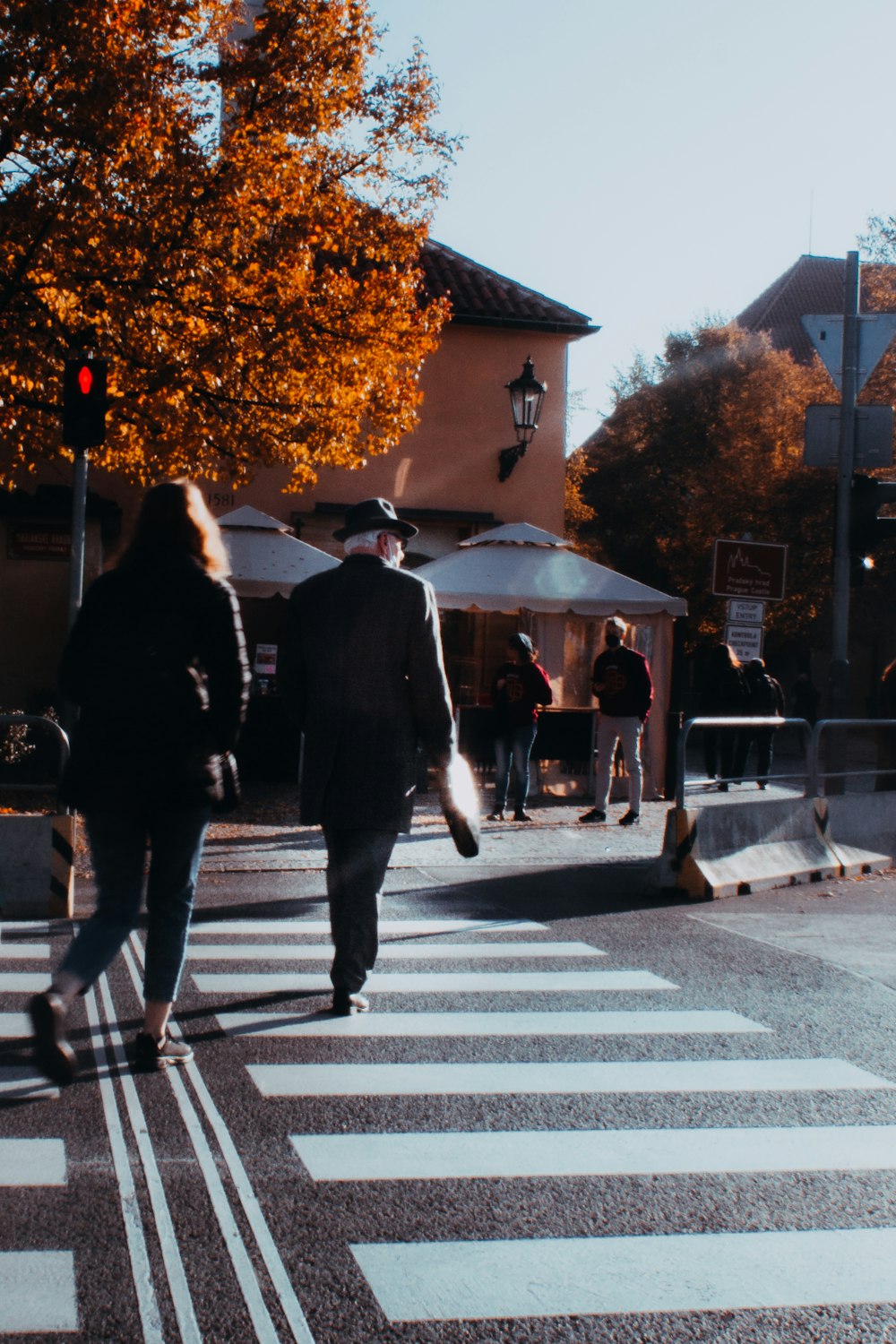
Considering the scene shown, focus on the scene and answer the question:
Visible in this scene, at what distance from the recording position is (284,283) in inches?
583

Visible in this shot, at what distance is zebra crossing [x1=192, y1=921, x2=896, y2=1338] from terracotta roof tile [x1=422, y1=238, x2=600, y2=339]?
1724 cm

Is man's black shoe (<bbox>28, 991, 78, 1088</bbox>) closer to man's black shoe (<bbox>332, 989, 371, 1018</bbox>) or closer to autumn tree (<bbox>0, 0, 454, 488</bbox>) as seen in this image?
man's black shoe (<bbox>332, 989, 371, 1018</bbox>)

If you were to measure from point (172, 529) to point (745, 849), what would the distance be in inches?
265

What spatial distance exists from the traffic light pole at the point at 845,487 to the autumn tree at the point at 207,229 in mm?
4379

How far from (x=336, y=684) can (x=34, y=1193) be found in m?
2.57

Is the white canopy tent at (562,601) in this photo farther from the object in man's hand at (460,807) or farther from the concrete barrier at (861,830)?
the object in man's hand at (460,807)

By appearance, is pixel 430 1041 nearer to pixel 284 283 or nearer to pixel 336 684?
pixel 336 684

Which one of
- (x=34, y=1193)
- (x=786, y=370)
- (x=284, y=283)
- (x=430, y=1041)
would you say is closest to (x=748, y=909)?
(x=430, y=1041)

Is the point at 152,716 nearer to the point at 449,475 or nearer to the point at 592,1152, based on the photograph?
the point at 592,1152

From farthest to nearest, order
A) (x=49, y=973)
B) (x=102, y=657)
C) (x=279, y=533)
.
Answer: (x=279, y=533) < (x=49, y=973) < (x=102, y=657)

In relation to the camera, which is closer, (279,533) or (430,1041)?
(430,1041)

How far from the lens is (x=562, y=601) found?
17.0 metres

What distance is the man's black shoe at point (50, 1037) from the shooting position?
4867mm

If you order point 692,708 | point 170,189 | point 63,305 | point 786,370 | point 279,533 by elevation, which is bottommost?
point 692,708
